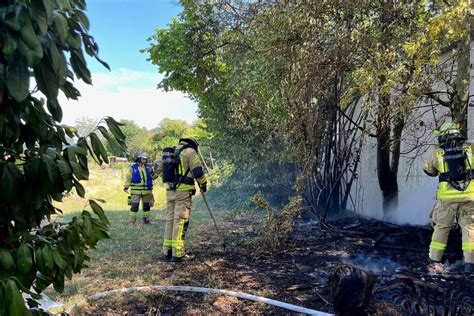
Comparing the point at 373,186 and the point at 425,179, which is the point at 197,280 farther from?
the point at 373,186

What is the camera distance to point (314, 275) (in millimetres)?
4875

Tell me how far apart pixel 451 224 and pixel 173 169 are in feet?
13.0

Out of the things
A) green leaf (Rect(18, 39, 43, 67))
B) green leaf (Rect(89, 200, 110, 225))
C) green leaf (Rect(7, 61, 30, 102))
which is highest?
green leaf (Rect(18, 39, 43, 67))

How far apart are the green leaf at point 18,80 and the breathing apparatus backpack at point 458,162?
4.86 metres

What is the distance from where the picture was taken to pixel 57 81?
131cm

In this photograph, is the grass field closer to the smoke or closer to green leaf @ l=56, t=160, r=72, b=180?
green leaf @ l=56, t=160, r=72, b=180

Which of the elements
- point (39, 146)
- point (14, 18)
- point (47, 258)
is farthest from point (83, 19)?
point (47, 258)

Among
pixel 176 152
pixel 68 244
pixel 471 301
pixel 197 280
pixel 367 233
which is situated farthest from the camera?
pixel 367 233

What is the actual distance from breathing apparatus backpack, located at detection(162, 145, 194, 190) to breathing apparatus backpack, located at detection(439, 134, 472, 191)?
3.66 m

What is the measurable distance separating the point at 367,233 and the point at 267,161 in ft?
11.6

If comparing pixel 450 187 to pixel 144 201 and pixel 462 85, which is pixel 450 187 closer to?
pixel 462 85

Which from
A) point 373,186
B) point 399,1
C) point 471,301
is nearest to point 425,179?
point 373,186

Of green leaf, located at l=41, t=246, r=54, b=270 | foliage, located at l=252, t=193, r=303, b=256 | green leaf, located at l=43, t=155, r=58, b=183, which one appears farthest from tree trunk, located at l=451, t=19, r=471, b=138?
green leaf, located at l=41, t=246, r=54, b=270

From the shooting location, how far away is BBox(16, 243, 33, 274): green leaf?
47.7 inches
